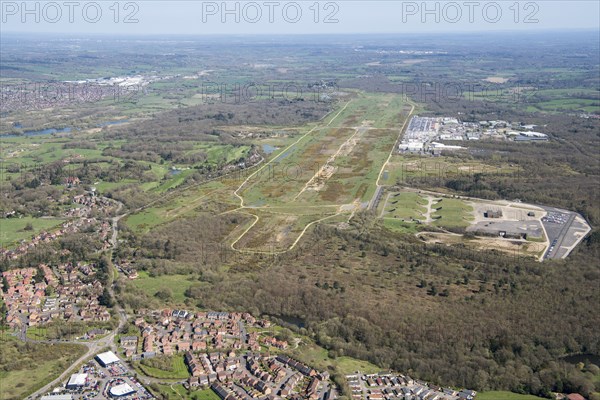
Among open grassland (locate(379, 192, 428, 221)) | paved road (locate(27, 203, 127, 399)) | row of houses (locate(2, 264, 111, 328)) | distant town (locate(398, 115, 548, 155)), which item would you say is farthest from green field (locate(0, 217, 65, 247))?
distant town (locate(398, 115, 548, 155))

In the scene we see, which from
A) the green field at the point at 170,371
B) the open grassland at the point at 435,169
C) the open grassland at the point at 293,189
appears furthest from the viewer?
the open grassland at the point at 435,169

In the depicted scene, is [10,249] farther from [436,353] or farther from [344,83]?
[344,83]

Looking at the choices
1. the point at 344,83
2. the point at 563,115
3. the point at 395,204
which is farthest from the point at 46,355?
the point at 344,83

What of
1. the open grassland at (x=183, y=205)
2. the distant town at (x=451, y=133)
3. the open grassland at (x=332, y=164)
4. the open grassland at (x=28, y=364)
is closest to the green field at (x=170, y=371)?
the open grassland at (x=28, y=364)

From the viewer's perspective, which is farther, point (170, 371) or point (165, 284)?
point (165, 284)

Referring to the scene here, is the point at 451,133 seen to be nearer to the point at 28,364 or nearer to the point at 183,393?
the point at 183,393

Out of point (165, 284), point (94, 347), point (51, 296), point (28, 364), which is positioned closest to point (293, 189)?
point (165, 284)

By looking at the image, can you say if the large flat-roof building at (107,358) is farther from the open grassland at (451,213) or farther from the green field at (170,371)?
the open grassland at (451,213)
